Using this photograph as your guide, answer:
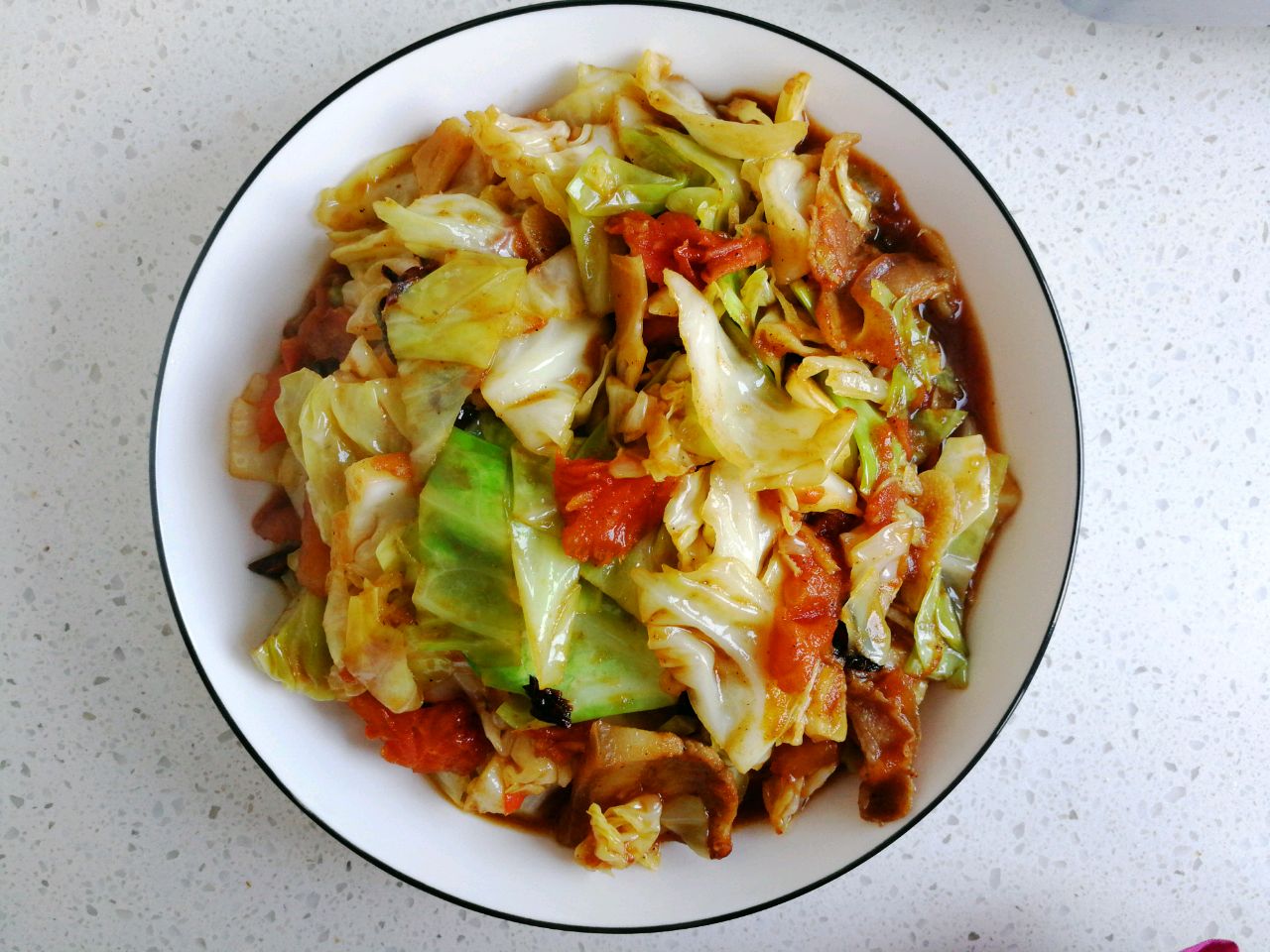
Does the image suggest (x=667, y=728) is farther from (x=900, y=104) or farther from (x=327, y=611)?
(x=900, y=104)

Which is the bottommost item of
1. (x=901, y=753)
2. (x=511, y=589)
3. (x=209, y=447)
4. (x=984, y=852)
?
(x=984, y=852)

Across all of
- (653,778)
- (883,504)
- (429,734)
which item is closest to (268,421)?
(429,734)

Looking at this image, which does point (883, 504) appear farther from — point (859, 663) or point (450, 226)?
point (450, 226)

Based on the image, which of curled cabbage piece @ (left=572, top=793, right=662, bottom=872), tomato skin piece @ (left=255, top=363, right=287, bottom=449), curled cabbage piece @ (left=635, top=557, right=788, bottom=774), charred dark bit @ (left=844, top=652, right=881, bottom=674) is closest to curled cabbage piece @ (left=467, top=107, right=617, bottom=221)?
tomato skin piece @ (left=255, top=363, right=287, bottom=449)

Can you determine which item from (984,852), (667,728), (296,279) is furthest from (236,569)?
(984,852)

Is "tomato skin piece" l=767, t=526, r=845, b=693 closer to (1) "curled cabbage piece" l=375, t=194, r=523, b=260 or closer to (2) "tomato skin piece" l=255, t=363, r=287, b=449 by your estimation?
(1) "curled cabbage piece" l=375, t=194, r=523, b=260
